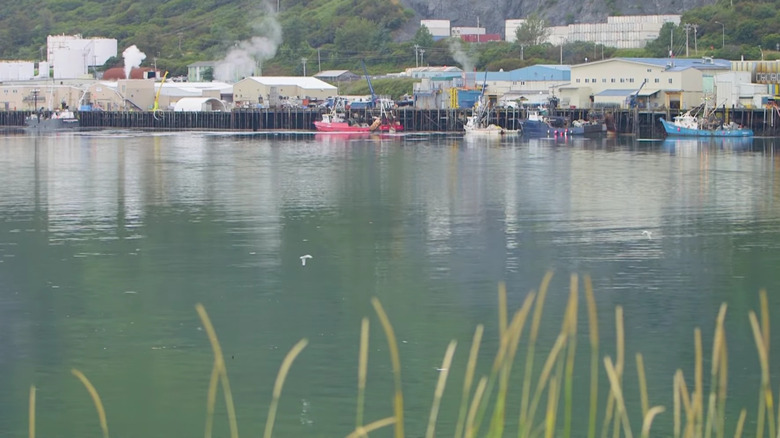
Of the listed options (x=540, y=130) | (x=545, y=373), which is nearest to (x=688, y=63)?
(x=540, y=130)

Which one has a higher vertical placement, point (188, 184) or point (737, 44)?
point (737, 44)

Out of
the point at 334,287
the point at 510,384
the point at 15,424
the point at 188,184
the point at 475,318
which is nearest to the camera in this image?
the point at 15,424

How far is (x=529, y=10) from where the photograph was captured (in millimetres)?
136250

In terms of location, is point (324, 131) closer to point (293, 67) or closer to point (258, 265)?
point (293, 67)

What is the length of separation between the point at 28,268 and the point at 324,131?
222 feet

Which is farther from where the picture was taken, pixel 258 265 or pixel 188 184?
pixel 188 184

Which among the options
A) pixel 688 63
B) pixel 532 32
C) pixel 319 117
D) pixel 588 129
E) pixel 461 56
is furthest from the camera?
pixel 532 32

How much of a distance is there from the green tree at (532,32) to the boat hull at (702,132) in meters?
43.2

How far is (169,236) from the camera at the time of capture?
2719 cm

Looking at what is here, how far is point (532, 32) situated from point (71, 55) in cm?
4903

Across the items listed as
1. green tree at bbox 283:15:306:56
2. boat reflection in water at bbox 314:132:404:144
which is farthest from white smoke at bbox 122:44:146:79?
boat reflection in water at bbox 314:132:404:144

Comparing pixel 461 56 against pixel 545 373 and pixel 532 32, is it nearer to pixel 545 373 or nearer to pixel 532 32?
pixel 532 32

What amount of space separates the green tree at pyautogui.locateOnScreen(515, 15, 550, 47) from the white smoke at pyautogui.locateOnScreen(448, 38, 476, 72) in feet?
19.2

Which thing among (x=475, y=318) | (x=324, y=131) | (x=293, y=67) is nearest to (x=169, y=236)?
(x=475, y=318)
